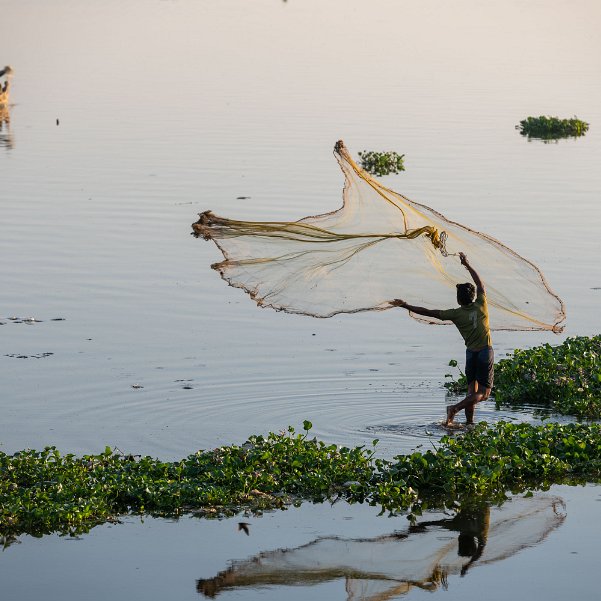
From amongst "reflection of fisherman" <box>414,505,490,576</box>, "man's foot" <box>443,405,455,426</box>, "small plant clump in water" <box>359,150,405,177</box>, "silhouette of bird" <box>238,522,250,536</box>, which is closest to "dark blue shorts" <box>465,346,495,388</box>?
"man's foot" <box>443,405,455,426</box>

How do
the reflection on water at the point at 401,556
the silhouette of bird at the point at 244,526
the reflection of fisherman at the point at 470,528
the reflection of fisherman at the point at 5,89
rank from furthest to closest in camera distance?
the reflection of fisherman at the point at 5,89 → the silhouette of bird at the point at 244,526 → the reflection of fisherman at the point at 470,528 → the reflection on water at the point at 401,556

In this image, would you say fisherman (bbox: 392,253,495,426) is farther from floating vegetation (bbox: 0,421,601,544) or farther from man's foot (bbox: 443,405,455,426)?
floating vegetation (bbox: 0,421,601,544)

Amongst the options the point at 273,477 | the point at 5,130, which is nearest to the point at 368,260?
the point at 273,477

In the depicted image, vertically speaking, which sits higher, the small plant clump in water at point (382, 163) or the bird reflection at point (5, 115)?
the bird reflection at point (5, 115)

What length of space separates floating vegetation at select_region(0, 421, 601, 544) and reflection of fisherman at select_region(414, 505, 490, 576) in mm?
254

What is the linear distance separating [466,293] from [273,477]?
11.2 ft

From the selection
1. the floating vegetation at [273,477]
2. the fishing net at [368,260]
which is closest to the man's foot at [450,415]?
the fishing net at [368,260]

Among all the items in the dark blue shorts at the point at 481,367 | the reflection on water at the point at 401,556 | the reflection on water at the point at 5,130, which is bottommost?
the reflection on water at the point at 401,556

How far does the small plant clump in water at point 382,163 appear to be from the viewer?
1331 inches

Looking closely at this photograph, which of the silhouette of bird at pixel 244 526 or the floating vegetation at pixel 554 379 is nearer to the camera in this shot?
the silhouette of bird at pixel 244 526

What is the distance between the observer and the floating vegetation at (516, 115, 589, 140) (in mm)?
41688

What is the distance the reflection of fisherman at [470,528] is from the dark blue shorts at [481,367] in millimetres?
2993

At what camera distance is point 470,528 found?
39.9ft

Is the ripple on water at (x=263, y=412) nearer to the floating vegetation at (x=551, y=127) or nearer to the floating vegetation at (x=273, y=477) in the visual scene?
the floating vegetation at (x=273, y=477)
